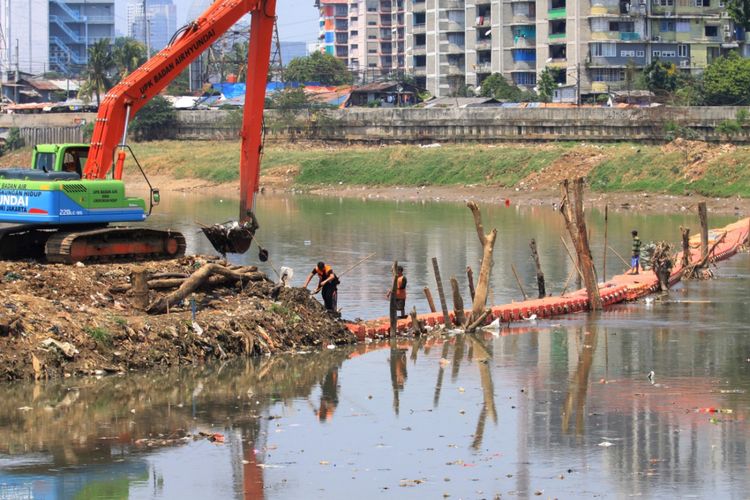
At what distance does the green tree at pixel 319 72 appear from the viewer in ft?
509

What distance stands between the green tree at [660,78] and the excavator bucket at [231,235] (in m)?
79.8

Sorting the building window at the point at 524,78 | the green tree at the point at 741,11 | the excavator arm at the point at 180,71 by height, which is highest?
the green tree at the point at 741,11

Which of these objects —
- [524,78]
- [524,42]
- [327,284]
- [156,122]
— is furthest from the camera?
[524,78]

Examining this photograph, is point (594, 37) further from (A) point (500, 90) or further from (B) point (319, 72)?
(B) point (319, 72)

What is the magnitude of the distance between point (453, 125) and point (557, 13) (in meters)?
23.9

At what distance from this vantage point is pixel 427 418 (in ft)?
76.8

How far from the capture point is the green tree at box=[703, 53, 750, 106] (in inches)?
4038

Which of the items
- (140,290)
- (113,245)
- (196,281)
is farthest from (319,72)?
(140,290)

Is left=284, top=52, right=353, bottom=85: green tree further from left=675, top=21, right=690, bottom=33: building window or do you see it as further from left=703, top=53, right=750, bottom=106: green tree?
left=703, top=53, right=750, bottom=106: green tree

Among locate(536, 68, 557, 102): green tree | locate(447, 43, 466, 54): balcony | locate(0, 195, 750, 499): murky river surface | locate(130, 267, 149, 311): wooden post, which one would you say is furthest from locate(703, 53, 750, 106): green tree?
locate(130, 267, 149, 311): wooden post

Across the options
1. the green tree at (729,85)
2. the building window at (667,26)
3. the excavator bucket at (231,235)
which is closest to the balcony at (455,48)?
the building window at (667,26)

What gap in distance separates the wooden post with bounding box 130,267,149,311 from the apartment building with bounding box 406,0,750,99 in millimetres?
88637

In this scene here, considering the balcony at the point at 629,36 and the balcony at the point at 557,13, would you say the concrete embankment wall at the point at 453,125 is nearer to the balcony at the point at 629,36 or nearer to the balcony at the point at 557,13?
the balcony at the point at 629,36

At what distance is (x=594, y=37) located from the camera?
118 m
